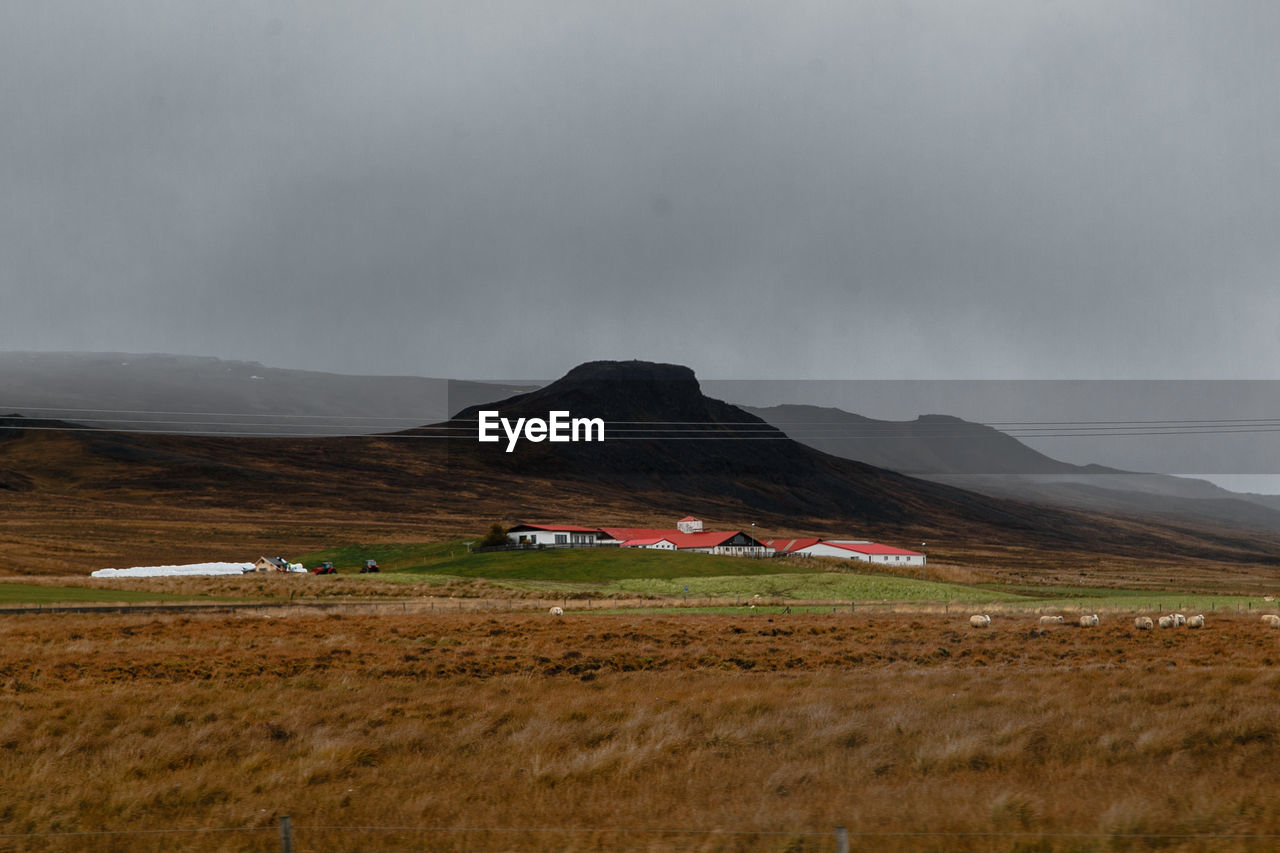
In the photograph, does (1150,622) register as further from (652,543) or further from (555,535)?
(555,535)

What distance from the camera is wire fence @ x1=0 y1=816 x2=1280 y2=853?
11.4m

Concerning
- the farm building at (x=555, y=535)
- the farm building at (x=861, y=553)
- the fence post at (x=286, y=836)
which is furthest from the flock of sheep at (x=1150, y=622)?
the farm building at (x=555, y=535)

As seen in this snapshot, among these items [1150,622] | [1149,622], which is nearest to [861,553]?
[1150,622]

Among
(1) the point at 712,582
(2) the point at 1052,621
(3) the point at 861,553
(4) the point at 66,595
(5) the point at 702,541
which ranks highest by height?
(2) the point at 1052,621

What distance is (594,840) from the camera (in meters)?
12.0

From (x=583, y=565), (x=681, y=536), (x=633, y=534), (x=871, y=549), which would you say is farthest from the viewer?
(x=633, y=534)

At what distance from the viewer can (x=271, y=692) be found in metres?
22.5

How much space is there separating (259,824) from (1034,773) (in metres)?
10.7

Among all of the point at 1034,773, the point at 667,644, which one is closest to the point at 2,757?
the point at 1034,773

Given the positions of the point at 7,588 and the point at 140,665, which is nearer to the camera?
the point at 140,665

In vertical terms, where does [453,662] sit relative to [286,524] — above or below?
above

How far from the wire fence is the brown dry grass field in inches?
1.7

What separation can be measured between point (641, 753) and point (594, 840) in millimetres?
4328

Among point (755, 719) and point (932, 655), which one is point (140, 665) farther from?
point (932, 655)
